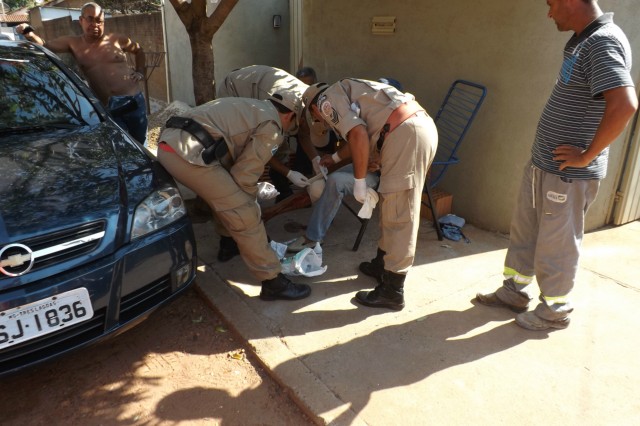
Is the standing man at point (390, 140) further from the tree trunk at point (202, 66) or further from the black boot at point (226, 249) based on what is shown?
the tree trunk at point (202, 66)

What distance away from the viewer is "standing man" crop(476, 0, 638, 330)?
2213 mm

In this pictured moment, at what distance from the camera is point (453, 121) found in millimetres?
4465

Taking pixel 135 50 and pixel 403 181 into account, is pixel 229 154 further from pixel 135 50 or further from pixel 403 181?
pixel 135 50

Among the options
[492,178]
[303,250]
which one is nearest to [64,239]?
[303,250]

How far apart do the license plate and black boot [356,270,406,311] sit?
66.1 inches

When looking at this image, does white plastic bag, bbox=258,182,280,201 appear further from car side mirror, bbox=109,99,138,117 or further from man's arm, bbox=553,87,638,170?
man's arm, bbox=553,87,638,170

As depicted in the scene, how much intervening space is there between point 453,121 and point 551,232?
6.85 ft

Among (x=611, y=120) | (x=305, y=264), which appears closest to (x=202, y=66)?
(x=305, y=264)

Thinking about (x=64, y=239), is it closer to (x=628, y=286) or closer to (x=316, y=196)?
(x=316, y=196)

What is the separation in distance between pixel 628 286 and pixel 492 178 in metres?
1.37

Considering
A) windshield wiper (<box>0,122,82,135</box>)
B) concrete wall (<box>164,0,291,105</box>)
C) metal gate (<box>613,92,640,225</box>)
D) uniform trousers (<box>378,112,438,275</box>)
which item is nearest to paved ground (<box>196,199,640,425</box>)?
uniform trousers (<box>378,112,438,275</box>)

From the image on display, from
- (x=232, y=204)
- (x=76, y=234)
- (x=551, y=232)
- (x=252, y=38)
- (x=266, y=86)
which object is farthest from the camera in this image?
(x=252, y=38)

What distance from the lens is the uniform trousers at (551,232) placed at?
8.45ft

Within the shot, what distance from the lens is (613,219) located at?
4.30 meters
